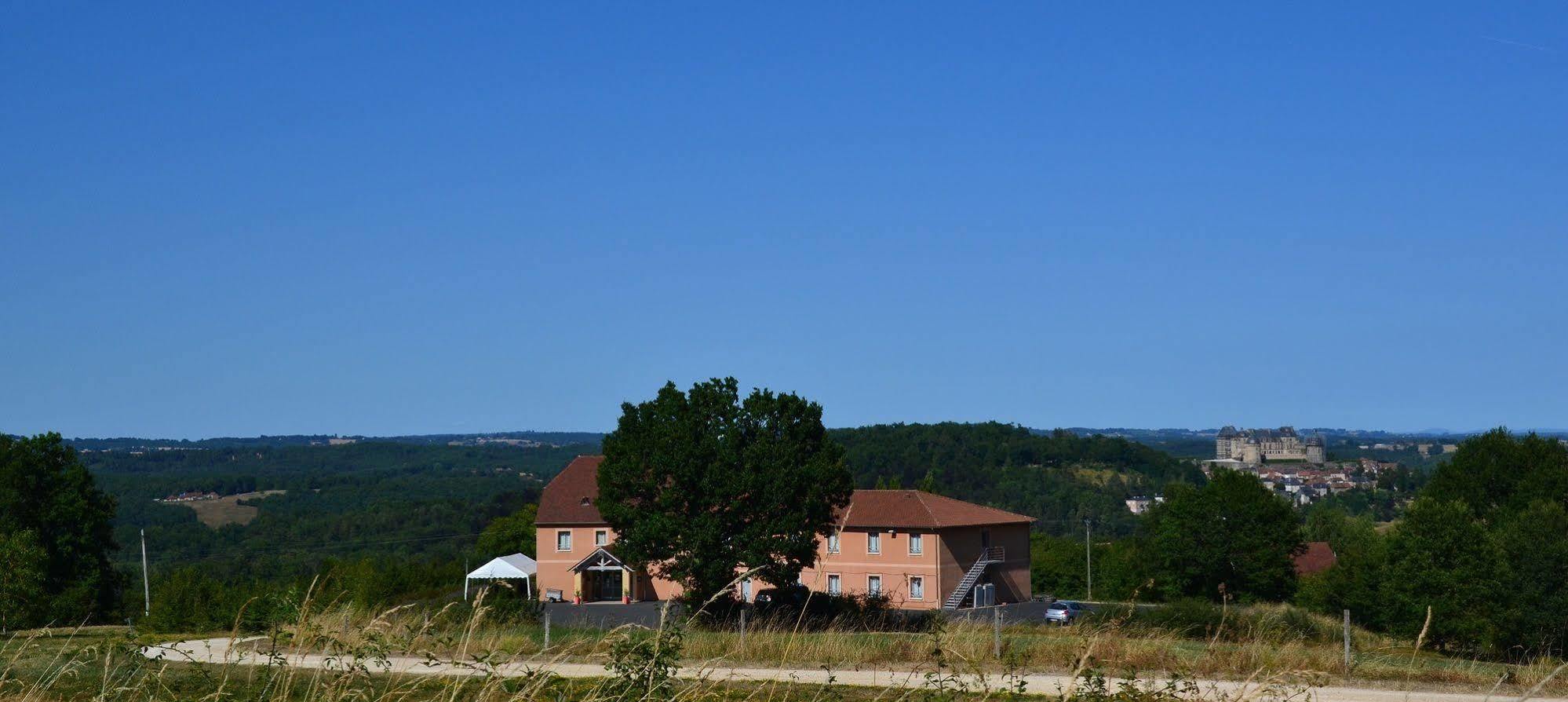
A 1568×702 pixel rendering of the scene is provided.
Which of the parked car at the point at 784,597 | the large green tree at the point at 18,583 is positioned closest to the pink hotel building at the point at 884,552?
the parked car at the point at 784,597

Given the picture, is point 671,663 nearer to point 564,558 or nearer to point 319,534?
point 564,558

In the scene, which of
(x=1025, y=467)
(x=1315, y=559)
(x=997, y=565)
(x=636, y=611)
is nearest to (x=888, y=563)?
(x=997, y=565)

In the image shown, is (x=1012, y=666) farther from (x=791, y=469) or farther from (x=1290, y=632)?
(x=791, y=469)

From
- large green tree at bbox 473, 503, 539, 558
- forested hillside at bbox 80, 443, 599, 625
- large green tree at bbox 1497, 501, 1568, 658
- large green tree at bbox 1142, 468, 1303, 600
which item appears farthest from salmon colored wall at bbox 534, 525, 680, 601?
large green tree at bbox 1497, 501, 1568, 658

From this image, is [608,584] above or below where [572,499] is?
below

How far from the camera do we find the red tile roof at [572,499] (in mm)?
57844

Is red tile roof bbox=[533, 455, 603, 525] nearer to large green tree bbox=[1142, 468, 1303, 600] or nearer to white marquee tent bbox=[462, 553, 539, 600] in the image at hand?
white marquee tent bbox=[462, 553, 539, 600]

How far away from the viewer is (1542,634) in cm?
3909

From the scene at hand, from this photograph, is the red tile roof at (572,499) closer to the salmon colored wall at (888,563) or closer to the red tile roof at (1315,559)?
the salmon colored wall at (888,563)

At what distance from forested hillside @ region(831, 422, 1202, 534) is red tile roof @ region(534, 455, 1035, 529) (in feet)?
178

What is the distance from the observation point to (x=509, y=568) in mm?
52531

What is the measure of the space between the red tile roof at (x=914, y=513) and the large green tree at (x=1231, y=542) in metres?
9.99

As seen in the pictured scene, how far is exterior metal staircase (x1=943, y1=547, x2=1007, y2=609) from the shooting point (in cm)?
5375

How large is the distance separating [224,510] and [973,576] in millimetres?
119755
